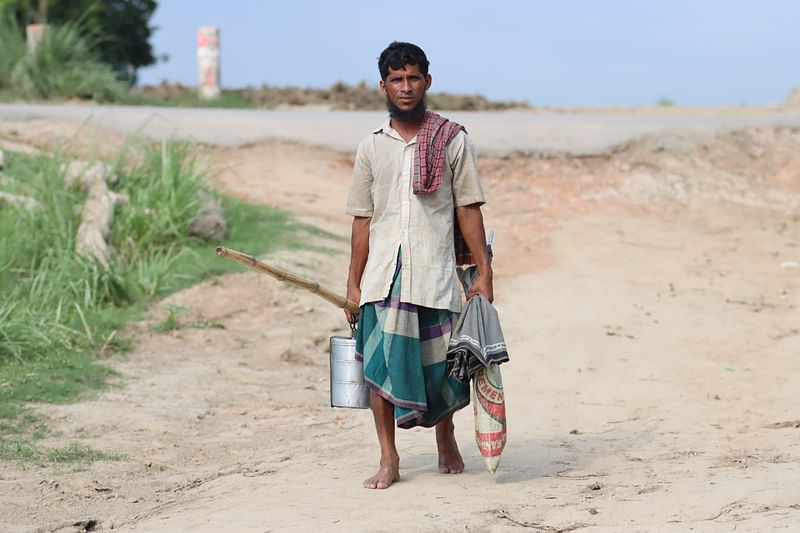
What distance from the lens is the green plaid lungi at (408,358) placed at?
4383mm

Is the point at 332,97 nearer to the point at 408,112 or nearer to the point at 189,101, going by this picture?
the point at 189,101

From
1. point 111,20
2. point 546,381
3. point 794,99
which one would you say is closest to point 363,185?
point 546,381

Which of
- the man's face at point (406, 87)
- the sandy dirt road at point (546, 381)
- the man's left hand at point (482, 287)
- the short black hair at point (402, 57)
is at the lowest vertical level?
the sandy dirt road at point (546, 381)

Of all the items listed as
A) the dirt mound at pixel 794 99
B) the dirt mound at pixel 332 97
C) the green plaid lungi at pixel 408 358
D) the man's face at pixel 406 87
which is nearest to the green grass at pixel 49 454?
the green plaid lungi at pixel 408 358

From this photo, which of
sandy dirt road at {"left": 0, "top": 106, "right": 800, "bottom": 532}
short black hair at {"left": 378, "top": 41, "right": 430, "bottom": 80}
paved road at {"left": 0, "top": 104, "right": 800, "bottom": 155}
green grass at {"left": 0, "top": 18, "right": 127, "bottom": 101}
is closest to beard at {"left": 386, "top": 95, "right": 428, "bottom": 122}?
short black hair at {"left": 378, "top": 41, "right": 430, "bottom": 80}

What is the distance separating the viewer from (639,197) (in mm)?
11492

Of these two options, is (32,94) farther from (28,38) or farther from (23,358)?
(23,358)

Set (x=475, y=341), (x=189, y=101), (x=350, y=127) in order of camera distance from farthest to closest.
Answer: (x=189, y=101) < (x=350, y=127) < (x=475, y=341)

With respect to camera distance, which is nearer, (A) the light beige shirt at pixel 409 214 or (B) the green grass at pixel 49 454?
(A) the light beige shirt at pixel 409 214

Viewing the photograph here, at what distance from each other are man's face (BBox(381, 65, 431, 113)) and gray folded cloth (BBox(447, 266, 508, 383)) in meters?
0.76

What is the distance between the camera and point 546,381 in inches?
275

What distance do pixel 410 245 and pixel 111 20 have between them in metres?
20.1

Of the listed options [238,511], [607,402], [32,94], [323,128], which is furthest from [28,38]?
[238,511]

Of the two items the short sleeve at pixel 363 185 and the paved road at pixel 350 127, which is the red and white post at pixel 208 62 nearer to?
the paved road at pixel 350 127
